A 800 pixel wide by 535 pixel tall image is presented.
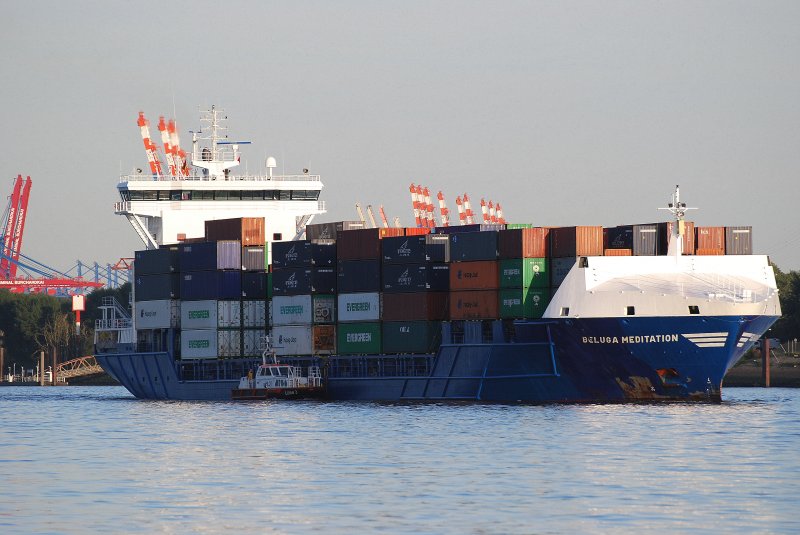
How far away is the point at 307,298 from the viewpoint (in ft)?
238

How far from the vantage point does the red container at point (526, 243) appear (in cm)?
6353

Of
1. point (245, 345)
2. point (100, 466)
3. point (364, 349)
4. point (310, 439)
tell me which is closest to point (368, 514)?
point (100, 466)

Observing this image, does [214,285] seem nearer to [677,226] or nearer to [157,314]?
[157,314]

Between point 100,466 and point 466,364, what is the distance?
84.0 feet

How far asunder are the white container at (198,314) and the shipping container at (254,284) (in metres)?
1.70

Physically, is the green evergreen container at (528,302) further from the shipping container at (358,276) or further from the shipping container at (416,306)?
the shipping container at (358,276)

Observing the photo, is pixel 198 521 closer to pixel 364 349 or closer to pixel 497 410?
pixel 497 410

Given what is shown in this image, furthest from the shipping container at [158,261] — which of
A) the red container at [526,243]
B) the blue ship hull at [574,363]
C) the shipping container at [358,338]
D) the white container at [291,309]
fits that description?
the red container at [526,243]

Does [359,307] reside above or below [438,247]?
below

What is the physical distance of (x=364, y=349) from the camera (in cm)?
7038

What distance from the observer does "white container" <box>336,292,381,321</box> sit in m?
69.7

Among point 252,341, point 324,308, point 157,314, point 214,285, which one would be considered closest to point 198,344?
point 252,341

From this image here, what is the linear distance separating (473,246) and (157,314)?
2208cm

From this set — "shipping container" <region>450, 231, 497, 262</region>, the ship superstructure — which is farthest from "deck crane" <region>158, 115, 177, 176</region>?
"shipping container" <region>450, 231, 497, 262</region>
